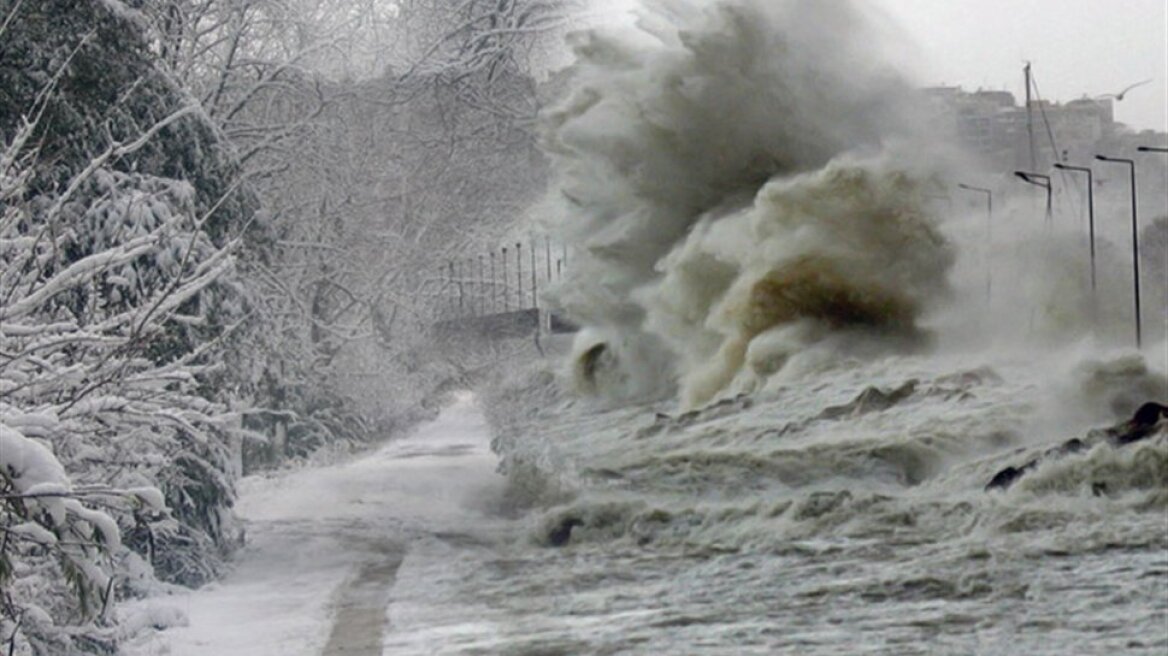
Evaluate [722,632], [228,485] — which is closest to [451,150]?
[228,485]

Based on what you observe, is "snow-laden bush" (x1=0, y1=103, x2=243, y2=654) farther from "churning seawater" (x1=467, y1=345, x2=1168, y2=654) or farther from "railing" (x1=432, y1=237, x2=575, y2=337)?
"railing" (x1=432, y1=237, x2=575, y2=337)

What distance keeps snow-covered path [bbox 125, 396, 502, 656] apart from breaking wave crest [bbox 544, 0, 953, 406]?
89.3 inches

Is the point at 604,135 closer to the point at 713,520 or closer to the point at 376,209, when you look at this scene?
the point at 376,209

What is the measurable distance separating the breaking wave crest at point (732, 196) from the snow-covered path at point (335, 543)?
7.44ft

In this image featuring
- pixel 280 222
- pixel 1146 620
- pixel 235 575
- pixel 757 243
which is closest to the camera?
pixel 1146 620

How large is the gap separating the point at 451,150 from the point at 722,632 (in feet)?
47.4

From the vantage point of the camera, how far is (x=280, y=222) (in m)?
22.5

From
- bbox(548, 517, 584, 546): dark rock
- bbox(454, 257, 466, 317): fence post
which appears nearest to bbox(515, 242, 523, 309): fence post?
bbox(454, 257, 466, 317): fence post

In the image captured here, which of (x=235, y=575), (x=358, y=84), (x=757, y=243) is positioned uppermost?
(x=358, y=84)

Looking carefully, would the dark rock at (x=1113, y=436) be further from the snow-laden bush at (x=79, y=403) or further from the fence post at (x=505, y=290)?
the fence post at (x=505, y=290)

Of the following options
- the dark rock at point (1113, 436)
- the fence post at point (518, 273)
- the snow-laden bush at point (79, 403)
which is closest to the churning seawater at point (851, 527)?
the dark rock at point (1113, 436)

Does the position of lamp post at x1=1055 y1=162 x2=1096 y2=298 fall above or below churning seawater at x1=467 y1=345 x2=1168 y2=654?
above

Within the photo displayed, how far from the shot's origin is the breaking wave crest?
22438mm

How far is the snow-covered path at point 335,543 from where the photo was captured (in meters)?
13.4
